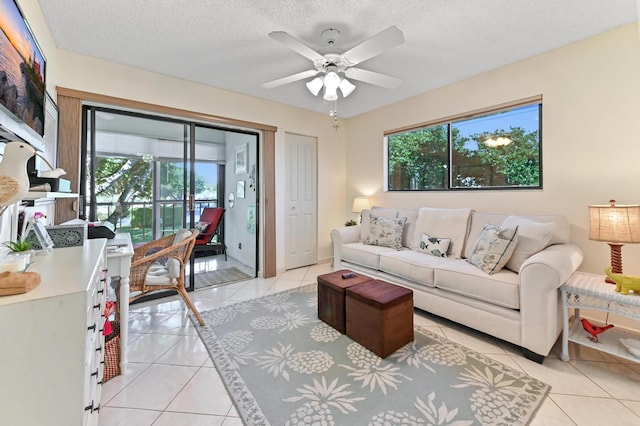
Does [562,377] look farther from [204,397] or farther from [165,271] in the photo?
[165,271]

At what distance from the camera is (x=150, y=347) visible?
208 cm

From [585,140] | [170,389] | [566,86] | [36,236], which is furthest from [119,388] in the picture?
[566,86]

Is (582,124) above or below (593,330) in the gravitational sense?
above

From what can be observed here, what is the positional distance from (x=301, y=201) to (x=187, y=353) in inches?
107

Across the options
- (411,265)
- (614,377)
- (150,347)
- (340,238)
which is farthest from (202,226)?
(614,377)

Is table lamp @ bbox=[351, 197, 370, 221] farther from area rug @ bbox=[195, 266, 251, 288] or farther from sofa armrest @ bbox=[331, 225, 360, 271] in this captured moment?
area rug @ bbox=[195, 266, 251, 288]

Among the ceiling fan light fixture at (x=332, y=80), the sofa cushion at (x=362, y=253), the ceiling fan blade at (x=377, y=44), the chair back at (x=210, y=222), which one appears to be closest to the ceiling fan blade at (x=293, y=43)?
the ceiling fan light fixture at (x=332, y=80)

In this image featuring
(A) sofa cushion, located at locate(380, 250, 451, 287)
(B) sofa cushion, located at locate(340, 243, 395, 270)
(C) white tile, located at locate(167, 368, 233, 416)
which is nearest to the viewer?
(C) white tile, located at locate(167, 368, 233, 416)

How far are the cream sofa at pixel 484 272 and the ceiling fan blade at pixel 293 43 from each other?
201 cm

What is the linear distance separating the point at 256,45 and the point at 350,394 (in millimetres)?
2776

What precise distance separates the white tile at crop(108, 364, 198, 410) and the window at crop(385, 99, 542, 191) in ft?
11.0

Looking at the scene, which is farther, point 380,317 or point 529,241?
point 529,241

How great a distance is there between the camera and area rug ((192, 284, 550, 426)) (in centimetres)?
143

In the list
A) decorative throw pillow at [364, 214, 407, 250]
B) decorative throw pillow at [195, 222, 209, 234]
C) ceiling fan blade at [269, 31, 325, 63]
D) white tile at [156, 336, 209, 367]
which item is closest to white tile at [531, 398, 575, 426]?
decorative throw pillow at [364, 214, 407, 250]
